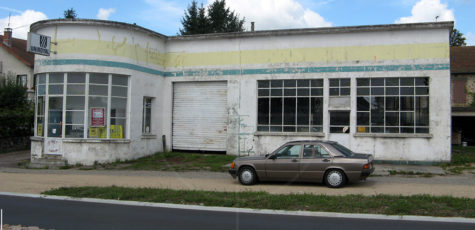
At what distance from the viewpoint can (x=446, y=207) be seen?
329 inches

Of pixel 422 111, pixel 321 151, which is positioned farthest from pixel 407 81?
Result: pixel 321 151

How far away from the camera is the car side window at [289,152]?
11.8 m

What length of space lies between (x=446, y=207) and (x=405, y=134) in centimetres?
924

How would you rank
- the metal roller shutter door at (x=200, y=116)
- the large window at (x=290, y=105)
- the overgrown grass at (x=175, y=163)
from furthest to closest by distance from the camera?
the metal roller shutter door at (x=200, y=116), the large window at (x=290, y=105), the overgrown grass at (x=175, y=163)

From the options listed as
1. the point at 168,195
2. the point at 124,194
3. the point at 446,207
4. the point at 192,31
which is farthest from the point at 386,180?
the point at 192,31

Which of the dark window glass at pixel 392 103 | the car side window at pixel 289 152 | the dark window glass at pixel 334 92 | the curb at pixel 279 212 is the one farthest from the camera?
the dark window glass at pixel 334 92

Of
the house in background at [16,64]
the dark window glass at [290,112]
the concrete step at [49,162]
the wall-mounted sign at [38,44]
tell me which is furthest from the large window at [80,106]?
the house in background at [16,64]

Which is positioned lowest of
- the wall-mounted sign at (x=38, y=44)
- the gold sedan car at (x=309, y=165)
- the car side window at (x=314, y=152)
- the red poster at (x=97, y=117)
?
the gold sedan car at (x=309, y=165)

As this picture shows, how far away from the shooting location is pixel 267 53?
1919 centimetres

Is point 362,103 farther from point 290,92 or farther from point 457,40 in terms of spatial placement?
point 457,40

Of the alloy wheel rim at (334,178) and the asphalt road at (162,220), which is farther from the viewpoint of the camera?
the alloy wheel rim at (334,178)

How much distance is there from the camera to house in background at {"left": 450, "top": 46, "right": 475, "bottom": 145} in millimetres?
26134

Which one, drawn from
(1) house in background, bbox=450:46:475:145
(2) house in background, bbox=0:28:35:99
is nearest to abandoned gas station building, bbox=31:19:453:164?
(1) house in background, bbox=450:46:475:145

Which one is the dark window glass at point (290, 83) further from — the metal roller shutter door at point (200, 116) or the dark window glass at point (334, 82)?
the metal roller shutter door at point (200, 116)
